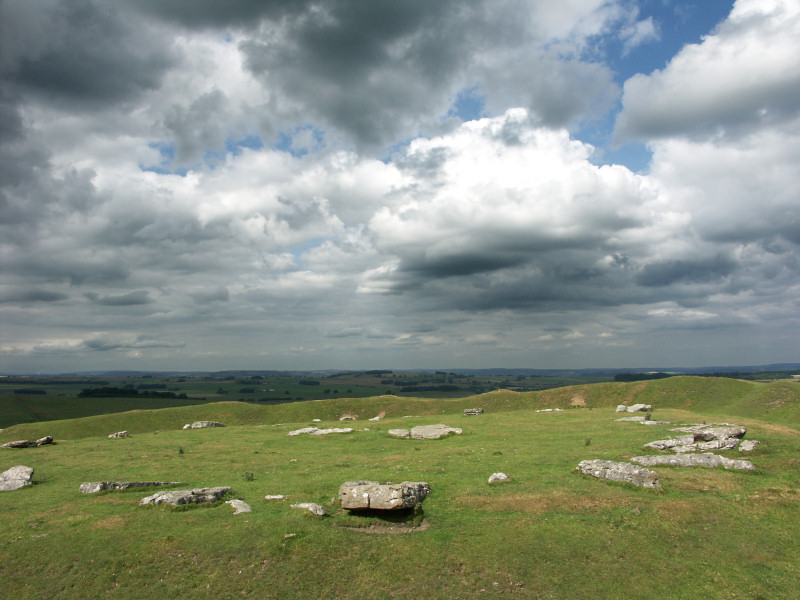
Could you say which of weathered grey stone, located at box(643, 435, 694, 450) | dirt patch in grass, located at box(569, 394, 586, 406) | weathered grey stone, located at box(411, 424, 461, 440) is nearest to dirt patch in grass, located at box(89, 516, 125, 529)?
weathered grey stone, located at box(411, 424, 461, 440)

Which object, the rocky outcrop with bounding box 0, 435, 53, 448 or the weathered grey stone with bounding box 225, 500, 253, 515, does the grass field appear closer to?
the weathered grey stone with bounding box 225, 500, 253, 515

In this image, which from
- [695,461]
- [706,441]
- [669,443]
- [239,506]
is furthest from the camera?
[706,441]

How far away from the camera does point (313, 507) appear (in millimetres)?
21984

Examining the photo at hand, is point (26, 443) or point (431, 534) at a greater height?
point (431, 534)

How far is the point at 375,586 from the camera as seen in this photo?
1656cm

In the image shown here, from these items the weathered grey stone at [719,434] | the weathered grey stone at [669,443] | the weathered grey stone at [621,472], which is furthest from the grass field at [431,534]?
the weathered grey stone at [719,434]

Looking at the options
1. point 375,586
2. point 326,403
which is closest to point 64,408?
point 326,403

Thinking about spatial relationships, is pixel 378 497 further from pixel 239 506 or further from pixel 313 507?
pixel 239 506

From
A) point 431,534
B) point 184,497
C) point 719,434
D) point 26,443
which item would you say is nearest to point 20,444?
point 26,443

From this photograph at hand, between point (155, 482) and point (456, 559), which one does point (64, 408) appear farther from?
point (456, 559)

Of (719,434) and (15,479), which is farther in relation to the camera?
(719,434)

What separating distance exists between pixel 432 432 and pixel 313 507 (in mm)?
30558

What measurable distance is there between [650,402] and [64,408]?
165999 millimetres

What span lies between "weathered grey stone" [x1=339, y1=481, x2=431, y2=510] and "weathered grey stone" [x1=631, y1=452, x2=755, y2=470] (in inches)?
740
